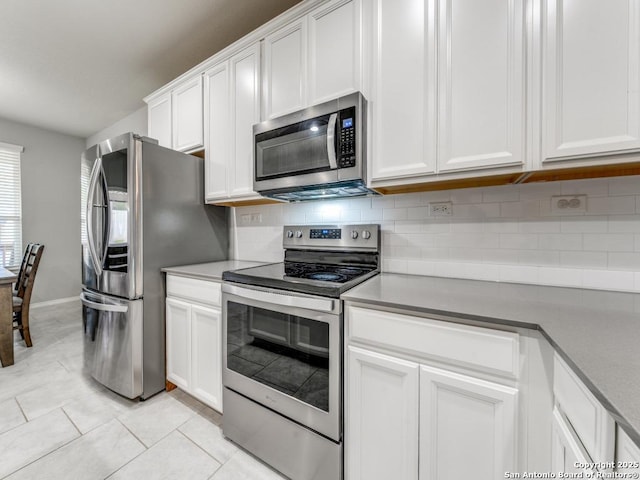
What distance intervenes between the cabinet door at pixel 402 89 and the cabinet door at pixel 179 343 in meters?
1.55

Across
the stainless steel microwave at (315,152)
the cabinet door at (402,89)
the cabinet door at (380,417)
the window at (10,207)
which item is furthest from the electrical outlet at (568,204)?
the window at (10,207)

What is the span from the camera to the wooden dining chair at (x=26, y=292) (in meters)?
2.63

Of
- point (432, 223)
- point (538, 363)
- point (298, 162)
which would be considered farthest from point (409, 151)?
point (538, 363)

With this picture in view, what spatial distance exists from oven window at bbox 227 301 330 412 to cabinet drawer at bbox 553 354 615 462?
0.76 metres

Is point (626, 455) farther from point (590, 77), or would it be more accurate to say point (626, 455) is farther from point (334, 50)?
point (334, 50)

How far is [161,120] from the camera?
2.46 m

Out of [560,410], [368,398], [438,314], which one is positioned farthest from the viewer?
[368,398]

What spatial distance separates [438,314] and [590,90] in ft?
3.30

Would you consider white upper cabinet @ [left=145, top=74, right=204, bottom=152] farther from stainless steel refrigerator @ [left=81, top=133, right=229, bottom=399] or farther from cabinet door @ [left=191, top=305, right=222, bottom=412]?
cabinet door @ [left=191, top=305, right=222, bottom=412]

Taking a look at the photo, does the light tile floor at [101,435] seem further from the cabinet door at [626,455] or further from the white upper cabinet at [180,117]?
the white upper cabinet at [180,117]

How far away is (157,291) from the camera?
189cm

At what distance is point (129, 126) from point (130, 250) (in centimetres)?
297

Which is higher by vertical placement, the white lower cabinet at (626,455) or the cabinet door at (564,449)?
the white lower cabinet at (626,455)

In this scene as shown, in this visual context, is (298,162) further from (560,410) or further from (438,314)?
(560,410)
